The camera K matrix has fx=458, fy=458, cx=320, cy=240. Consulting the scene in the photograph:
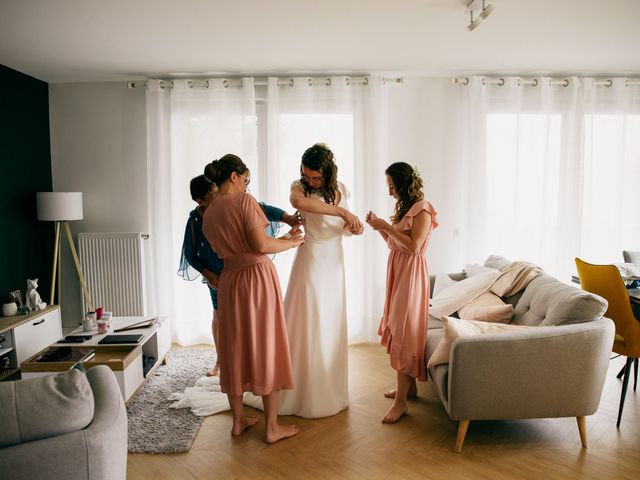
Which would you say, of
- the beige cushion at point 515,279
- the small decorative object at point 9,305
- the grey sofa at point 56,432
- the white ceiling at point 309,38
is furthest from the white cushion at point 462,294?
A: the small decorative object at point 9,305

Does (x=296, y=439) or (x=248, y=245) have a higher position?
(x=248, y=245)

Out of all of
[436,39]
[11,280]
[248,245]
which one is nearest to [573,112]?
[436,39]

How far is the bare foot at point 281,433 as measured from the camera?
2621 millimetres

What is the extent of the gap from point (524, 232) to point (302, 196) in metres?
2.83

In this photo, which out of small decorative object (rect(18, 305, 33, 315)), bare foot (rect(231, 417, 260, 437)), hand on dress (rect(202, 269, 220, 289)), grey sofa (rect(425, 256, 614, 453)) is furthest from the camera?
small decorative object (rect(18, 305, 33, 315))

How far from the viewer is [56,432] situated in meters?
1.40

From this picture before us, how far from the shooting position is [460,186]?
14.8 feet

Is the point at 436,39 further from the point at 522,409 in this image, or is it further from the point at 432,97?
the point at 522,409

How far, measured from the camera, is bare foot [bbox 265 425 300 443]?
8.60 ft

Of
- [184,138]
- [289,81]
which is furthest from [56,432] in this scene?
[289,81]

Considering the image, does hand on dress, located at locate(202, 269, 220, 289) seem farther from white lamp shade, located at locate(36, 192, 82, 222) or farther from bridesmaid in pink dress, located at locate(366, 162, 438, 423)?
white lamp shade, located at locate(36, 192, 82, 222)

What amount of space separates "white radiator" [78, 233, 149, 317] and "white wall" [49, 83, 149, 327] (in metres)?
0.25

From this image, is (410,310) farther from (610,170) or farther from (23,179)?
(23,179)

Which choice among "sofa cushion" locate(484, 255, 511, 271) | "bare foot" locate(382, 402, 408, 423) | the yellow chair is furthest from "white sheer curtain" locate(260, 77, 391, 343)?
the yellow chair
